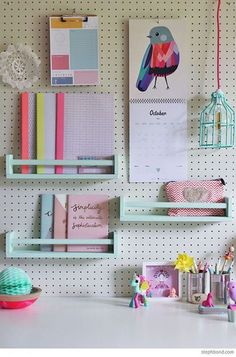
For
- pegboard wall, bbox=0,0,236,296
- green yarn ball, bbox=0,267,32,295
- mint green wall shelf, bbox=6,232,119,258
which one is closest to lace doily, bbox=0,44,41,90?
pegboard wall, bbox=0,0,236,296

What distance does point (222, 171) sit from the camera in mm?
2033

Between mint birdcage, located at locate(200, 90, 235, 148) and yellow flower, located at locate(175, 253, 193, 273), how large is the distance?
1.33ft

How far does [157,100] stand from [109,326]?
0.83m

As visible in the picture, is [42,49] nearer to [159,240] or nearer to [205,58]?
[205,58]

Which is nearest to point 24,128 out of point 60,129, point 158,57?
point 60,129

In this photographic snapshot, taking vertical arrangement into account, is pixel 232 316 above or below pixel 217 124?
below

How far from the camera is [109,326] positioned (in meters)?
1.64

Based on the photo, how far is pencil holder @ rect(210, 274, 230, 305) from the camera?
1914mm

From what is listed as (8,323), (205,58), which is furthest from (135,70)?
(8,323)

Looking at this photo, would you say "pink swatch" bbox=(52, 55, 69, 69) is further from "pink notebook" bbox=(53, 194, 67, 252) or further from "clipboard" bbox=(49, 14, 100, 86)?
"pink notebook" bbox=(53, 194, 67, 252)

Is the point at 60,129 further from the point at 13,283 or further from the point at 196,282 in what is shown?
the point at 196,282
